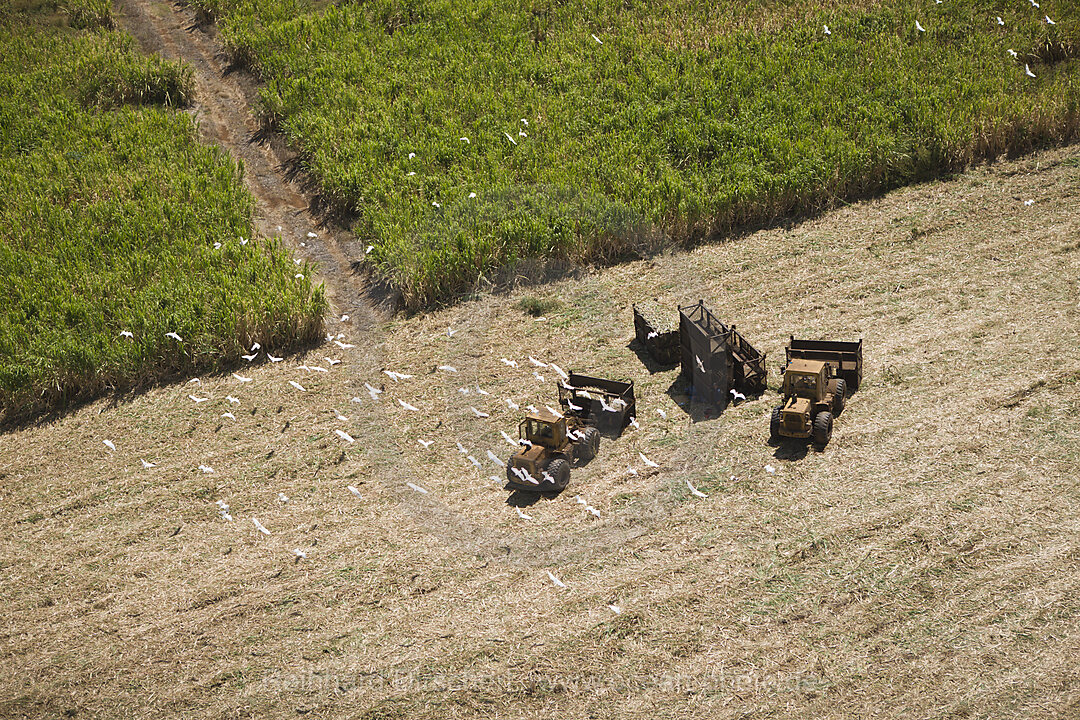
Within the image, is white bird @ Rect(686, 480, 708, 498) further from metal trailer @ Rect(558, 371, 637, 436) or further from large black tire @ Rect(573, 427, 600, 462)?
metal trailer @ Rect(558, 371, 637, 436)

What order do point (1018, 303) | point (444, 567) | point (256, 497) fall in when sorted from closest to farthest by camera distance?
point (444, 567) < point (256, 497) < point (1018, 303)

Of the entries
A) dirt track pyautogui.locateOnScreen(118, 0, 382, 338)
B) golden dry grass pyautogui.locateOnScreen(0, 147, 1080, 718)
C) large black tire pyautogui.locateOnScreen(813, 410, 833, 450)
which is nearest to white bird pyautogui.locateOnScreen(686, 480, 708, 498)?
golden dry grass pyautogui.locateOnScreen(0, 147, 1080, 718)

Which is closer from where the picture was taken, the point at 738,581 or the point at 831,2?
the point at 738,581

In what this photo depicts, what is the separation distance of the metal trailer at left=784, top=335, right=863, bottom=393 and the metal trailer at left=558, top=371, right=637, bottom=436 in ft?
9.80

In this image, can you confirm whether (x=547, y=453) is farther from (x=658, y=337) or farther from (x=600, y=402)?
(x=658, y=337)

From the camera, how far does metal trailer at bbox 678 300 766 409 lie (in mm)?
15344

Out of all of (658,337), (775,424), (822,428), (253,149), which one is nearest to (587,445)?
(775,424)

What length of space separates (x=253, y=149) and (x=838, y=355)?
19312 mm

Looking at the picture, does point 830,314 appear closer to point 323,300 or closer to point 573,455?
point 573,455

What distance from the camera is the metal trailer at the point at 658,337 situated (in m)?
16.9

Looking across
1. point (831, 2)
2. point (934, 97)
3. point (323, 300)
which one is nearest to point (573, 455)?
point (323, 300)

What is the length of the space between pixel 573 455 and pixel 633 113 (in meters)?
14.0

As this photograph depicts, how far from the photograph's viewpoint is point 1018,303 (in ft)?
56.6

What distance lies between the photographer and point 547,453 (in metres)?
14.3
